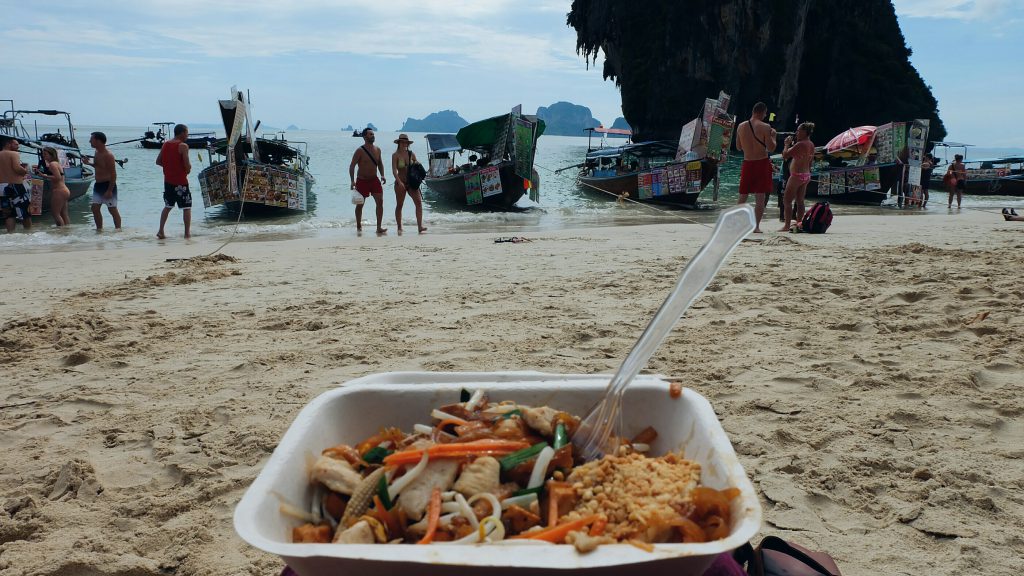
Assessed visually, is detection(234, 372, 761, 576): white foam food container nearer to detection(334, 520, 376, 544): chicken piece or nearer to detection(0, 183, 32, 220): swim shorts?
detection(334, 520, 376, 544): chicken piece

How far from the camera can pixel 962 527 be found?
2.07 metres

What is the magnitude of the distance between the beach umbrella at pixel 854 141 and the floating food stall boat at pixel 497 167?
9015mm

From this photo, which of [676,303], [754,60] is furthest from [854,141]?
[754,60]

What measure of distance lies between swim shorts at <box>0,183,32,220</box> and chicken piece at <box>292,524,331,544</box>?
13772 mm

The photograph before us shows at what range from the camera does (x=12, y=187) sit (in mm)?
11891

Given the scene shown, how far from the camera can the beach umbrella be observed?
19.0 metres

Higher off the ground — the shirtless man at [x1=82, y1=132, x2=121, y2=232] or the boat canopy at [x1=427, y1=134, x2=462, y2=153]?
the boat canopy at [x1=427, y1=134, x2=462, y2=153]

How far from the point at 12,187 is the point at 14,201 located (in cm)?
27

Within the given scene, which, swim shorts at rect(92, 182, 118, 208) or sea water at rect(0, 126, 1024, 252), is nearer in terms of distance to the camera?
swim shorts at rect(92, 182, 118, 208)

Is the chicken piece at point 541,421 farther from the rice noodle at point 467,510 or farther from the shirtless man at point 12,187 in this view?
the shirtless man at point 12,187

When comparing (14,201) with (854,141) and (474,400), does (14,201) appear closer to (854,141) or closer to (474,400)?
(474,400)

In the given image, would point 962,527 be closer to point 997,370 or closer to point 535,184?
point 997,370

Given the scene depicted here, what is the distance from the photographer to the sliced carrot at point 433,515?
118 centimetres

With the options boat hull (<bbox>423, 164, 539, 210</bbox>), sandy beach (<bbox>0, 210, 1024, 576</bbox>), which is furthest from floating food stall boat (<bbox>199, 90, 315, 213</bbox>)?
sandy beach (<bbox>0, 210, 1024, 576</bbox>)
